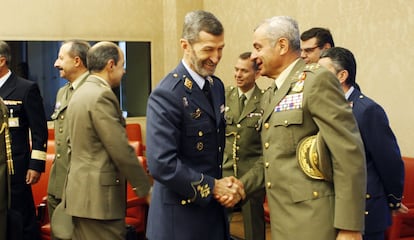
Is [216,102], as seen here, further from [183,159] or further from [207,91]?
[183,159]

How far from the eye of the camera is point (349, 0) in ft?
15.9

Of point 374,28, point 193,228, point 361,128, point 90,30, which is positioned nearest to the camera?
point 193,228

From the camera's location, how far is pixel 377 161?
8.64 ft

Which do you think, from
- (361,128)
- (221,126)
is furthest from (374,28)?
(221,126)

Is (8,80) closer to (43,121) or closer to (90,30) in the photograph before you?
(43,121)

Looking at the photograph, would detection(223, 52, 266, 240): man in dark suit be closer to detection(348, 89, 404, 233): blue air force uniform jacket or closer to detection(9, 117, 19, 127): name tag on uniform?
detection(348, 89, 404, 233): blue air force uniform jacket

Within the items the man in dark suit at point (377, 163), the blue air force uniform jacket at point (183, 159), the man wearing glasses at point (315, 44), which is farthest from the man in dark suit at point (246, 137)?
the blue air force uniform jacket at point (183, 159)

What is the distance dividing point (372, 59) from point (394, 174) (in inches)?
86.3

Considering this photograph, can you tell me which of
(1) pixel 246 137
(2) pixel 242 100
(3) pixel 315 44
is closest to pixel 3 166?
(1) pixel 246 137

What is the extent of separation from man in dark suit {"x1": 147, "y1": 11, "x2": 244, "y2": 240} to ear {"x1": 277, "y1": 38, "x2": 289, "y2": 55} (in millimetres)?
260

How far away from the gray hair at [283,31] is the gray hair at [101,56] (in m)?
1.25

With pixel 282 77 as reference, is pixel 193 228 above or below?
below

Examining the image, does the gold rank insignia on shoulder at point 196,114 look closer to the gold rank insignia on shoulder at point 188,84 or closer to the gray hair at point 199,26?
the gold rank insignia on shoulder at point 188,84

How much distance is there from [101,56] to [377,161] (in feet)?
5.42
